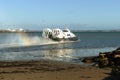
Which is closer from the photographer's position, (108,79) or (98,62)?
(108,79)

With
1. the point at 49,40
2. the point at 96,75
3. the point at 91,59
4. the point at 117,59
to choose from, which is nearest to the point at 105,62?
the point at 117,59

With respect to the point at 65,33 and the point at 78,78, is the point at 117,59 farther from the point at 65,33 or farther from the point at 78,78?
the point at 65,33

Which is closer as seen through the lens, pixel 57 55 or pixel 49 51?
pixel 57 55

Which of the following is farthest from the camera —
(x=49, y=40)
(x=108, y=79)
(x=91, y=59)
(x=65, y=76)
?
(x=49, y=40)

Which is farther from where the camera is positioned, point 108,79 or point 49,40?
point 49,40

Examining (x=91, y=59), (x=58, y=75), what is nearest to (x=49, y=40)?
(x=91, y=59)

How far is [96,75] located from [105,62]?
6932 millimetres

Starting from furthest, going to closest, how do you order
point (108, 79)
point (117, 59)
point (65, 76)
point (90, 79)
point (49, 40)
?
point (49, 40)
point (117, 59)
point (65, 76)
point (90, 79)
point (108, 79)

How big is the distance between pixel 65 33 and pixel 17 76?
6987 centimetres

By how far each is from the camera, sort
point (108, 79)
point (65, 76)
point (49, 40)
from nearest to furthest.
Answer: point (108, 79)
point (65, 76)
point (49, 40)

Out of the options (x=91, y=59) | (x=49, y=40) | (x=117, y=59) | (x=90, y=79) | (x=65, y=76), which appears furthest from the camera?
(x=49, y=40)

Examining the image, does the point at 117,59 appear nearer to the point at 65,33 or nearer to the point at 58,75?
the point at 58,75

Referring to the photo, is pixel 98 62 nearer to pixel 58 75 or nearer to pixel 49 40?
pixel 58 75

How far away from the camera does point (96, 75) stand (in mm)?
21297
